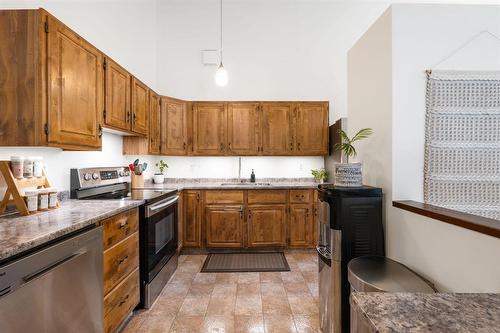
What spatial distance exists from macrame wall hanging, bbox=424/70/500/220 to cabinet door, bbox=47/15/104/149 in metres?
2.47

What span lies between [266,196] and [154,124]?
5.97 feet

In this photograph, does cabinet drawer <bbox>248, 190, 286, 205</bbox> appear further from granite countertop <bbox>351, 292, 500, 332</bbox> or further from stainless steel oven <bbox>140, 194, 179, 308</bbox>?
granite countertop <bbox>351, 292, 500, 332</bbox>

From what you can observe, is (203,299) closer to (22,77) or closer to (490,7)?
(22,77)

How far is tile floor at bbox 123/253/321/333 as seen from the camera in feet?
6.77

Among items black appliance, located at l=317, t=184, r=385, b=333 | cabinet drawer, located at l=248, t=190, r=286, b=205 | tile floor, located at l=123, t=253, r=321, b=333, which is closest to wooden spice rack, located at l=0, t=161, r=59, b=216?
tile floor, located at l=123, t=253, r=321, b=333

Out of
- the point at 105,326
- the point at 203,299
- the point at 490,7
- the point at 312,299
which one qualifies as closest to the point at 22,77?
the point at 105,326

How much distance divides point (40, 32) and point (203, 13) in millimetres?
3191

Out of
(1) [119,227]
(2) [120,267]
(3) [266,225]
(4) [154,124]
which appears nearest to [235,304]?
(2) [120,267]

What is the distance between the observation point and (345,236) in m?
1.75

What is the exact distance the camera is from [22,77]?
162 cm

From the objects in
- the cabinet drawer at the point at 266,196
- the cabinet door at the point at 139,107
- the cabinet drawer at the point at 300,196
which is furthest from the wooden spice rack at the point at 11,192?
the cabinet drawer at the point at 300,196

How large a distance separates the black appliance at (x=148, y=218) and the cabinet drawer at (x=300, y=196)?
1589 mm

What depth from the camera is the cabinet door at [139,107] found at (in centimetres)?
291

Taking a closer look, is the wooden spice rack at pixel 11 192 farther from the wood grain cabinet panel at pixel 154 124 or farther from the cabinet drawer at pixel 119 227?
the wood grain cabinet panel at pixel 154 124
